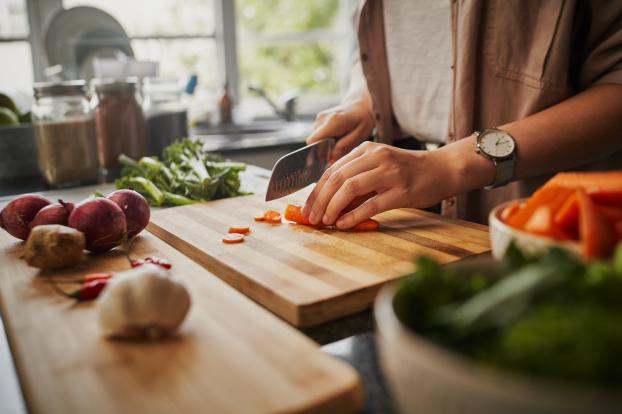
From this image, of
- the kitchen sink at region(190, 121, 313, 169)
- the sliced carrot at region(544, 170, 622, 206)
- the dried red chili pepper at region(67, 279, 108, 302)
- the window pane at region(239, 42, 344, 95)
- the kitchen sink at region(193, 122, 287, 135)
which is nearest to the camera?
the sliced carrot at region(544, 170, 622, 206)

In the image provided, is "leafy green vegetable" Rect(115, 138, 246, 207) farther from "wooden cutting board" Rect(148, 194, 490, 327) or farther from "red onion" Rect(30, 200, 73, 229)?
"red onion" Rect(30, 200, 73, 229)

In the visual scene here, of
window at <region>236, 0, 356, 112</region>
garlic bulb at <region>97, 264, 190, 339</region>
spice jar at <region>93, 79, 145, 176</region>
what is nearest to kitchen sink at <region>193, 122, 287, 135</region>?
window at <region>236, 0, 356, 112</region>

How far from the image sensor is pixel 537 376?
1.40 feet

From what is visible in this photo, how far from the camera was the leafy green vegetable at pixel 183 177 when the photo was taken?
1.69 meters

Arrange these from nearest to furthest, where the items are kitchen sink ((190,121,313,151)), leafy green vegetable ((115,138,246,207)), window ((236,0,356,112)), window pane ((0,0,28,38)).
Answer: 1. leafy green vegetable ((115,138,246,207))
2. window pane ((0,0,28,38))
3. kitchen sink ((190,121,313,151))
4. window ((236,0,356,112))

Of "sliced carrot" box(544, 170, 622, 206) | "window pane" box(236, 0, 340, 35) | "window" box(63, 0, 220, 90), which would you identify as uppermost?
"window pane" box(236, 0, 340, 35)

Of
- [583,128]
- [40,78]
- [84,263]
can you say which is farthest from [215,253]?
[40,78]

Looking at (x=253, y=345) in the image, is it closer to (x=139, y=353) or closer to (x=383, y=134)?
(x=139, y=353)

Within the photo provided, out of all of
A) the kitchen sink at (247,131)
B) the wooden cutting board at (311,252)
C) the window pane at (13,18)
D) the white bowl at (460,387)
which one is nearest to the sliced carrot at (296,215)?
the wooden cutting board at (311,252)

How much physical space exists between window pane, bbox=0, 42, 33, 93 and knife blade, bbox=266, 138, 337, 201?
8.40 ft

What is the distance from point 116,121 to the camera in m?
2.02

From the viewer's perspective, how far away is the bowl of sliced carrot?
659 mm

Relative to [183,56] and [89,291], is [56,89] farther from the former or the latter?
[183,56]

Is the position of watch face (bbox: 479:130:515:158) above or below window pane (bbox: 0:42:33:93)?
below
